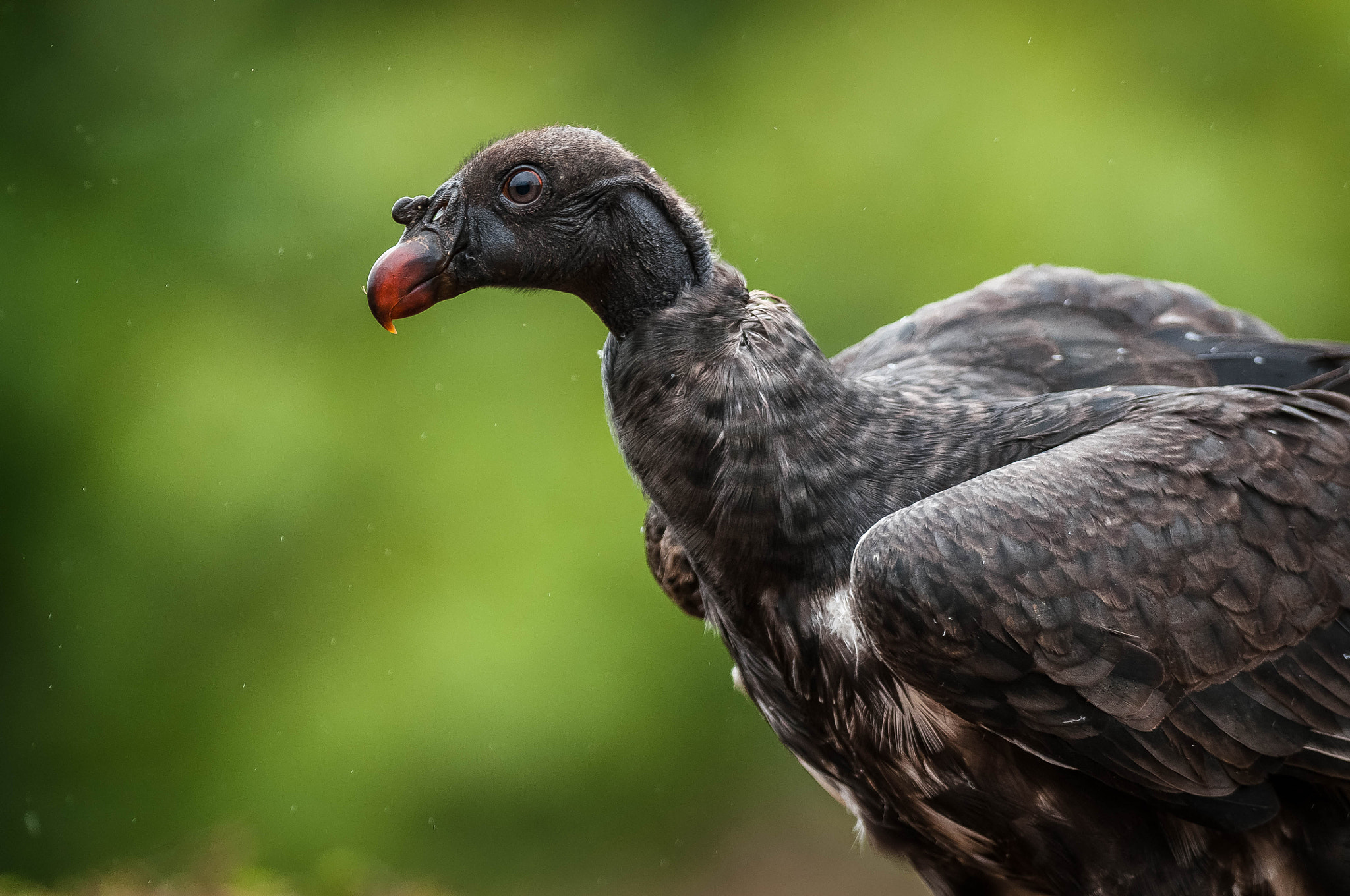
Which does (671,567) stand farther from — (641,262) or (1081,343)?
(1081,343)

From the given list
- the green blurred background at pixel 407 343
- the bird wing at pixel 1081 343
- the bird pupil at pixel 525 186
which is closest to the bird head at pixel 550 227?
the bird pupil at pixel 525 186

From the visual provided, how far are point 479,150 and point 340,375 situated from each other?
3810 millimetres

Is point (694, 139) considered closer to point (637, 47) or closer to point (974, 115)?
point (637, 47)

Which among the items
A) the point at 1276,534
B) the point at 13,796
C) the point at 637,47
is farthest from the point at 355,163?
the point at 1276,534

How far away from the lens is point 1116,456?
3.00 m

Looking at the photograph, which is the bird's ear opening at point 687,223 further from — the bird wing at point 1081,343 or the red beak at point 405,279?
the bird wing at point 1081,343

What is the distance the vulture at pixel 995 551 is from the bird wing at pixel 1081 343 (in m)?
0.56

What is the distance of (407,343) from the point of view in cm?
671

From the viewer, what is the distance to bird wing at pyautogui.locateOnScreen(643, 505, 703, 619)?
3988 mm

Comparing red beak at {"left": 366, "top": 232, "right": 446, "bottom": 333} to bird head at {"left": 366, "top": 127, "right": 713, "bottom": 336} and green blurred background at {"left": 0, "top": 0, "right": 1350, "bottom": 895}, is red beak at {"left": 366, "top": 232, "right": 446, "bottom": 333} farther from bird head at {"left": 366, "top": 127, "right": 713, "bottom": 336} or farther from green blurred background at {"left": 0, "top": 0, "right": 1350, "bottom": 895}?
green blurred background at {"left": 0, "top": 0, "right": 1350, "bottom": 895}

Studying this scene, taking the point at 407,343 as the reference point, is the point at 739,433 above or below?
above

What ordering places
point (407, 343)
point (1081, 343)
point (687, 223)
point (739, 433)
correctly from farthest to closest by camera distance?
point (407, 343) < point (1081, 343) < point (687, 223) < point (739, 433)

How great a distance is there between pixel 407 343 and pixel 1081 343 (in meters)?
3.72

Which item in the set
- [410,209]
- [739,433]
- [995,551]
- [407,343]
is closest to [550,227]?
[410,209]
